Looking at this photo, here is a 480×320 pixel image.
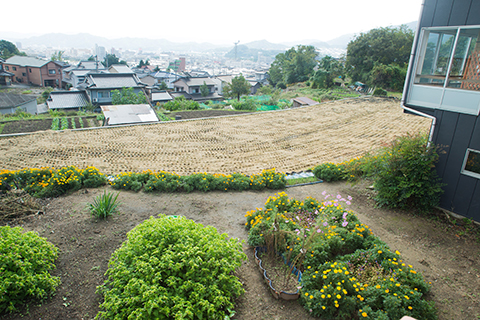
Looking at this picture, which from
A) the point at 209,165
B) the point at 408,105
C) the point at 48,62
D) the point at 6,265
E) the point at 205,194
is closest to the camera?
the point at 6,265

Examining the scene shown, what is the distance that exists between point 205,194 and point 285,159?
3.79 metres

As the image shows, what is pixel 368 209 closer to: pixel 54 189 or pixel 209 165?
pixel 209 165

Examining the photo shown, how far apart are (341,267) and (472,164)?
3260 mm

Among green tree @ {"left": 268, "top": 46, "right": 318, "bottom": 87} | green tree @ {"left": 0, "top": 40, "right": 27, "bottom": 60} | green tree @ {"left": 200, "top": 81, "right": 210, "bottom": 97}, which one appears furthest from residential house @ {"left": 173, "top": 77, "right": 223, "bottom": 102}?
green tree @ {"left": 0, "top": 40, "right": 27, "bottom": 60}

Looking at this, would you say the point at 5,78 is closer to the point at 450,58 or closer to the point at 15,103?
the point at 15,103

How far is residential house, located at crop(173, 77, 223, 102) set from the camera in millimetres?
34438

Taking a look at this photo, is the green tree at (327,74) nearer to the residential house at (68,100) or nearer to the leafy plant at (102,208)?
the residential house at (68,100)

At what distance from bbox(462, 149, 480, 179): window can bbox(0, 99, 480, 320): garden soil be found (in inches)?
33.1

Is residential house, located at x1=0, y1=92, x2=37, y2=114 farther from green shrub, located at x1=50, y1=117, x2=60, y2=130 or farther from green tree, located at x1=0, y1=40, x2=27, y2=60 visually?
green tree, located at x1=0, y1=40, x2=27, y2=60

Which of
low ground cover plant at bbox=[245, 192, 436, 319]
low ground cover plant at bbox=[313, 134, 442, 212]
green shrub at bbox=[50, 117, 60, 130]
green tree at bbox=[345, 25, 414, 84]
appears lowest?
green shrub at bbox=[50, 117, 60, 130]

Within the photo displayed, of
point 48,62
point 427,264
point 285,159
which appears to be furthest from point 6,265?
point 48,62

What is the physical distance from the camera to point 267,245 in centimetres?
372

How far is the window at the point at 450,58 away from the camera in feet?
14.4

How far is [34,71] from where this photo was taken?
35906 millimetres
